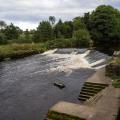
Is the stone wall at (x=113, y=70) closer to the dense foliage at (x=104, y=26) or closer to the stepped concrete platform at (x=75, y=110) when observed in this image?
the stepped concrete platform at (x=75, y=110)

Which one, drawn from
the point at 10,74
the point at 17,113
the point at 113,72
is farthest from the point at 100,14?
→ the point at 17,113

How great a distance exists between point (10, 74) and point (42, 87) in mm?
9748

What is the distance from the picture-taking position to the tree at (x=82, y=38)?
248 feet

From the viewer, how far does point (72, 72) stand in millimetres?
37469

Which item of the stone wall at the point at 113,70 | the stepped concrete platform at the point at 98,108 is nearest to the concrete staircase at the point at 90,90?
the stone wall at the point at 113,70

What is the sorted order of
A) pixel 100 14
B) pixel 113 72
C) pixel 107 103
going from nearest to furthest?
1. pixel 107 103
2. pixel 113 72
3. pixel 100 14

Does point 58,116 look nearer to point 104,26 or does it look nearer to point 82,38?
point 82,38

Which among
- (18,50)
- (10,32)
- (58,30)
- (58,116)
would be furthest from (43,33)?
(58,116)

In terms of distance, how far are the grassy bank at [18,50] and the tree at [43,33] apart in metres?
12.0

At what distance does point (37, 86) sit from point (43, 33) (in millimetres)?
51179

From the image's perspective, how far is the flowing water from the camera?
76.3 ft

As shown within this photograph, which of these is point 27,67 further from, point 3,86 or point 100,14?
point 100,14

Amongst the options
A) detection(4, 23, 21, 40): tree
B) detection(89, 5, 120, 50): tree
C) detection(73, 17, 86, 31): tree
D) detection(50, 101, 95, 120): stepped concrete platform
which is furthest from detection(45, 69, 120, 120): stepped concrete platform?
detection(73, 17, 86, 31): tree

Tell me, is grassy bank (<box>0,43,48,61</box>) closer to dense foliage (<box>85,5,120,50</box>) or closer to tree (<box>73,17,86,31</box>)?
dense foliage (<box>85,5,120,50</box>)
